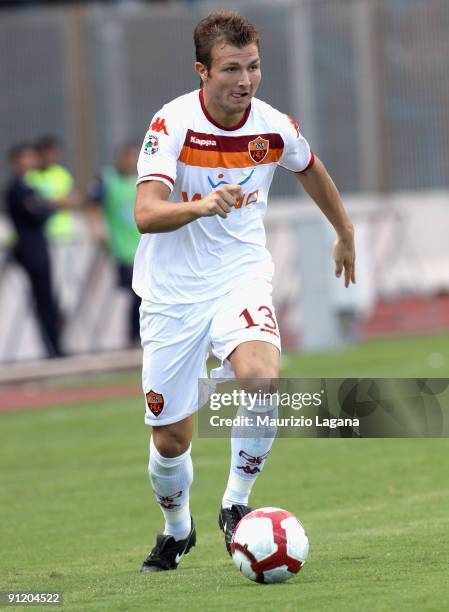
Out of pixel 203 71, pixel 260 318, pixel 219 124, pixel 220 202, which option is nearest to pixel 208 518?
pixel 260 318

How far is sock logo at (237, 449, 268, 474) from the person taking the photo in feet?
24.8

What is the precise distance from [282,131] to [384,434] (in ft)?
5.27

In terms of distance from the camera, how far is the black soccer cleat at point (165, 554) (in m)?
7.61

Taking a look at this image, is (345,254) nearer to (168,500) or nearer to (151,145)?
(151,145)

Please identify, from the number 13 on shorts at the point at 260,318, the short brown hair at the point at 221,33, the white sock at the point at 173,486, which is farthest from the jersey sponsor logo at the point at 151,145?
the white sock at the point at 173,486

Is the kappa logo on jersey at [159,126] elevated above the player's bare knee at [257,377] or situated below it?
above

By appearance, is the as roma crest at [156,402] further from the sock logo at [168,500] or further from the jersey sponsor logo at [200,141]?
the jersey sponsor logo at [200,141]

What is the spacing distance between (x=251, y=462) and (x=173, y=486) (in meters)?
0.39

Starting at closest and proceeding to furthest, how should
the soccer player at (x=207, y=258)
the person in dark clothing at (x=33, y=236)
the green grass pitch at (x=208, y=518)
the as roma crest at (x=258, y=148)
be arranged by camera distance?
the green grass pitch at (x=208, y=518) → the soccer player at (x=207, y=258) → the as roma crest at (x=258, y=148) → the person in dark clothing at (x=33, y=236)

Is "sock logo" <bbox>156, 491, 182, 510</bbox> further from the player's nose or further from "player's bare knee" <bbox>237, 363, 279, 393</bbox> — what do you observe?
Result: the player's nose

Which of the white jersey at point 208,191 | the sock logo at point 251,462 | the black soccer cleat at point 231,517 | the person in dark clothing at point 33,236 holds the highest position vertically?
the white jersey at point 208,191

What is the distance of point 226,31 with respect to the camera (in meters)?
7.24

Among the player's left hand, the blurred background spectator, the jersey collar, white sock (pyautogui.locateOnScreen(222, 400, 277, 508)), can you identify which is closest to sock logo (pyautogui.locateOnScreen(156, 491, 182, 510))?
white sock (pyautogui.locateOnScreen(222, 400, 277, 508))

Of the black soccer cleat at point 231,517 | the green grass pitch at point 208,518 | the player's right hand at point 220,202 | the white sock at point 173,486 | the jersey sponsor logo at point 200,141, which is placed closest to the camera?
the green grass pitch at point 208,518
